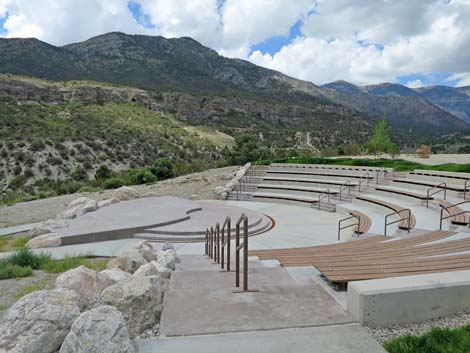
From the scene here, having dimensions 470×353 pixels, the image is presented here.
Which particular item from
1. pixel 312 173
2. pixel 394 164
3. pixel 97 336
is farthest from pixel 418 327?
pixel 312 173

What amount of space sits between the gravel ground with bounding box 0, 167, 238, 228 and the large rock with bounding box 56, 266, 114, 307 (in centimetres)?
1076

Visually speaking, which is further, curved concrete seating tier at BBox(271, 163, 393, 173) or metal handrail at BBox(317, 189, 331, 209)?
curved concrete seating tier at BBox(271, 163, 393, 173)

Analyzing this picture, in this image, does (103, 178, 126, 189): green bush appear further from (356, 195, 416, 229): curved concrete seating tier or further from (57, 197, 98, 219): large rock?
(356, 195, 416, 229): curved concrete seating tier

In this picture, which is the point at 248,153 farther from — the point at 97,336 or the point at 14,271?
the point at 97,336

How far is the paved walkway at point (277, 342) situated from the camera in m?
2.78

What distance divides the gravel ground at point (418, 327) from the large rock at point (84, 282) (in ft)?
9.93

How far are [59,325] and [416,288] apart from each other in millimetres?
3259

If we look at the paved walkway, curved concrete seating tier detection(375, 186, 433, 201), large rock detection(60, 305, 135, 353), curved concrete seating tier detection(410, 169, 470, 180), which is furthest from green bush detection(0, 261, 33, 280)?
curved concrete seating tier detection(410, 169, 470, 180)

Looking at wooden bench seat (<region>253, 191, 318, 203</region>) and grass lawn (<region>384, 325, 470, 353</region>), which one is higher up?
grass lawn (<region>384, 325, 470, 353</region>)

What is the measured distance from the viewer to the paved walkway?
2779 mm

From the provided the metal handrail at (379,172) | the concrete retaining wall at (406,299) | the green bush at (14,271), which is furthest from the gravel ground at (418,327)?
the metal handrail at (379,172)

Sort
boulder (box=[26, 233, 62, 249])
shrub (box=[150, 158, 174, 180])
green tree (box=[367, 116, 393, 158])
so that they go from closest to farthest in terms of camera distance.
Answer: boulder (box=[26, 233, 62, 249]) < green tree (box=[367, 116, 393, 158]) < shrub (box=[150, 158, 174, 180])

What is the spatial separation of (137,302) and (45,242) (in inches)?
279

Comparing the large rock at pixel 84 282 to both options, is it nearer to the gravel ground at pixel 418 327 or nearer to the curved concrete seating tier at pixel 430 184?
the gravel ground at pixel 418 327
